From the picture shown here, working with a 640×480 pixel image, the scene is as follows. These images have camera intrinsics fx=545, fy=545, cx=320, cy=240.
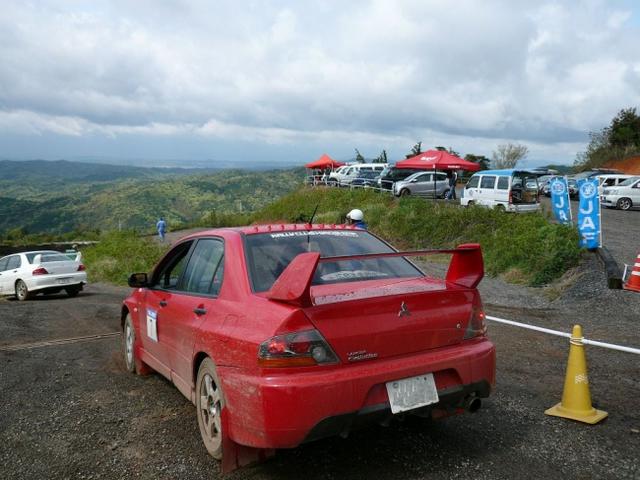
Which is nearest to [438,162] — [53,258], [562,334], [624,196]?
[624,196]

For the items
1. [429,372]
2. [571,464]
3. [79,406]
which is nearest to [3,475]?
[79,406]

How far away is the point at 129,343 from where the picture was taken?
5895 mm

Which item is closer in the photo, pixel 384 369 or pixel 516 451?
pixel 384 369

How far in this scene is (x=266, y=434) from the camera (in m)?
2.98

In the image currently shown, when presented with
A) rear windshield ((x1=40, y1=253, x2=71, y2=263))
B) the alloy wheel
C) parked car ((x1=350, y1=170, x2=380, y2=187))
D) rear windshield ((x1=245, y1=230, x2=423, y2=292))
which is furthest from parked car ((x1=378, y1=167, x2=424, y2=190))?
the alloy wheel

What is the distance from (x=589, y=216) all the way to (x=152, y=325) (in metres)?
11.4

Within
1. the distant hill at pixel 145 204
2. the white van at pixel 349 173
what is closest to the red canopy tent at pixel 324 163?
the white van at pixel 349 173

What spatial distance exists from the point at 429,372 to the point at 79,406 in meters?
3.27

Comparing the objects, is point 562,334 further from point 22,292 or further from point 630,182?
point 630,182

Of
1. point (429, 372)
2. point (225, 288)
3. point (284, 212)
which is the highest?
point (225, 288)

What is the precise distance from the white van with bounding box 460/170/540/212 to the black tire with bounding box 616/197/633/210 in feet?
26.9

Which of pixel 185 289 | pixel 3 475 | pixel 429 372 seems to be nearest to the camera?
pixel 429 372

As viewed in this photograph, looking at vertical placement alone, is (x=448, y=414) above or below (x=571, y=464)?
above

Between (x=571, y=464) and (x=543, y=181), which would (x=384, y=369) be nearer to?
(x=571, y=464)
